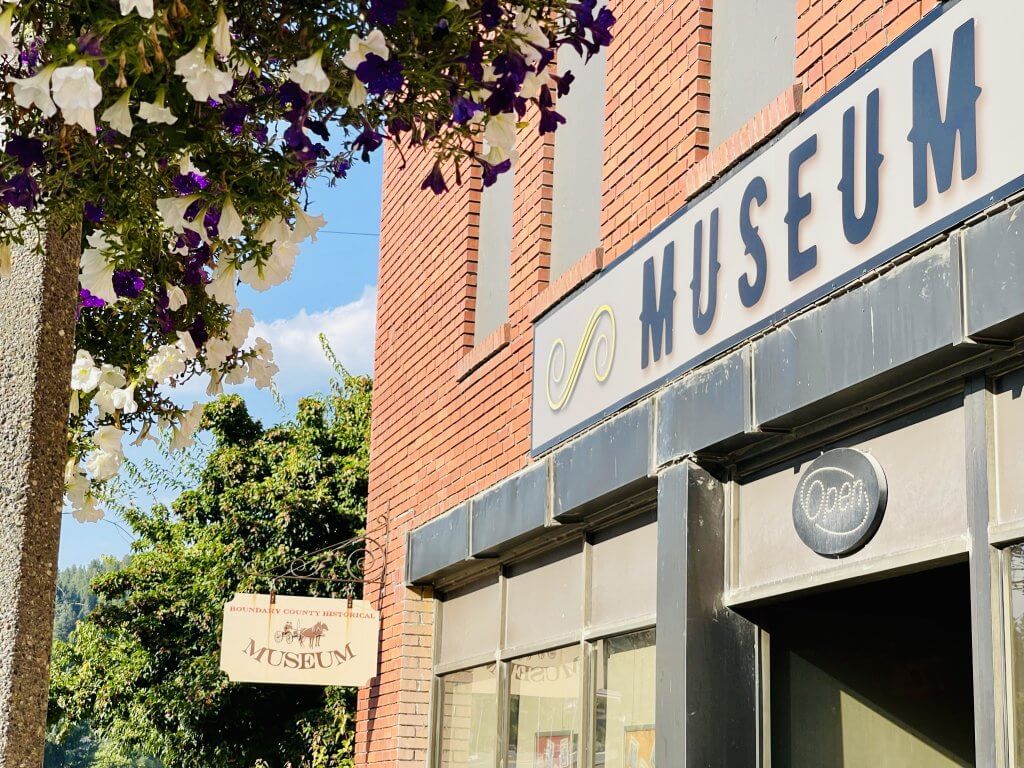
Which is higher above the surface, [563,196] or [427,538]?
[563,196]

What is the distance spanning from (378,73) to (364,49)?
6 cm

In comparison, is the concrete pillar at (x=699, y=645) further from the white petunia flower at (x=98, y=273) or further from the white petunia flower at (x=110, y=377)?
the white petunia flower at (x=98, y=273)

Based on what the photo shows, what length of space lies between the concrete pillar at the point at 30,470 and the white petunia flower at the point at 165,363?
26 cm

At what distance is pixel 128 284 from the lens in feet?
13.3

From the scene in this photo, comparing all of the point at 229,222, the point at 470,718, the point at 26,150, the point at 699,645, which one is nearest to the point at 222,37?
the point at 229,222

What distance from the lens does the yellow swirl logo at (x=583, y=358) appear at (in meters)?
6.99

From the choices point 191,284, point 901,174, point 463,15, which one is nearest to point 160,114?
point 463,15

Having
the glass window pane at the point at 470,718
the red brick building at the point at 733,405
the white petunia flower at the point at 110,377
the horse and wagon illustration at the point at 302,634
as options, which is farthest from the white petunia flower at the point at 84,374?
the horse and wagon illustration at the point at 302,634

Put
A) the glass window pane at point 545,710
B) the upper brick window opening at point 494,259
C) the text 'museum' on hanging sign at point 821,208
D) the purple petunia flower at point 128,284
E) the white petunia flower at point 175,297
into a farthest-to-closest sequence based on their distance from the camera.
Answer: the upper brick window opening at point 494,259
the glass window pane at point 545,710
the text 'museum' on hanging sign at point 821,208
the purple petunia flower at point 128,284
the white petunia flower at point 175,297

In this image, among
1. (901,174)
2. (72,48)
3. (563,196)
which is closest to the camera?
(72,48)

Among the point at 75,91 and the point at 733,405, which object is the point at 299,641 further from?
the point at 75,91

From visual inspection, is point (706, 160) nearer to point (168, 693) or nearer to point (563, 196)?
point (563, 196)

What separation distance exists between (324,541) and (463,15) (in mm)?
18050

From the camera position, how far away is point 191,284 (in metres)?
4.10
